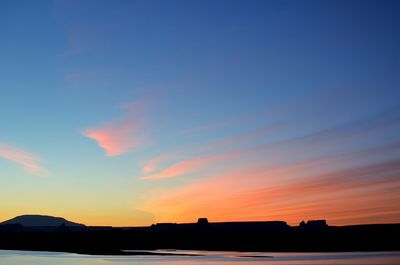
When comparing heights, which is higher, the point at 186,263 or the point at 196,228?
the point at 196,228

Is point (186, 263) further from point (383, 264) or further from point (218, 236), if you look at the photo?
point (218, 236)

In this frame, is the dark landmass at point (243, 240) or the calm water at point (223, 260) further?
the dark landmass at point (243, 240)

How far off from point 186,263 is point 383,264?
69.5 ft

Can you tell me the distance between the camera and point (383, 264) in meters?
48.4

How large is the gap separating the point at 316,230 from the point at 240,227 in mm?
28522

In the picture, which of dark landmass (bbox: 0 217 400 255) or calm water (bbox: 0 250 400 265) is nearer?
calm water (bbox: 0 250 400 265)

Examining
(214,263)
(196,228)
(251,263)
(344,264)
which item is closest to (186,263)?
(214,263)

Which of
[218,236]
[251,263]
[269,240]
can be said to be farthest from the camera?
[218,236]

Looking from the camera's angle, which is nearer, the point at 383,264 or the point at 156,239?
the point at 383,264

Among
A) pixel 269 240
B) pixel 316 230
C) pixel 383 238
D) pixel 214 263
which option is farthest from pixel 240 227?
pixel 214 263

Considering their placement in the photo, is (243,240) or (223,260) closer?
(223,260)

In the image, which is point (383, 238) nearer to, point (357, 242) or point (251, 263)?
point (357, 242)

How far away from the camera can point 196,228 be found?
496 feet

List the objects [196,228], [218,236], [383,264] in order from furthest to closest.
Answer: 1. [196,228]
2. [218,236]
3. [383,264]
